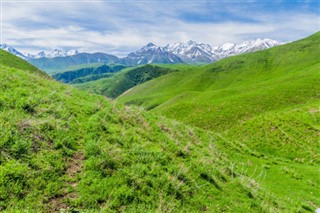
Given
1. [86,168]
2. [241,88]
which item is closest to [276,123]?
[86,168]

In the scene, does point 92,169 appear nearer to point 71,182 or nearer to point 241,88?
point 71,182

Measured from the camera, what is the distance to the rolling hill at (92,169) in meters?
7.96

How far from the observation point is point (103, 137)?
12.4 m

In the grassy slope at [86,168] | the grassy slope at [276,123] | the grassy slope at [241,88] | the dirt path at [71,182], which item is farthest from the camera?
the grassy slope at [241,88]

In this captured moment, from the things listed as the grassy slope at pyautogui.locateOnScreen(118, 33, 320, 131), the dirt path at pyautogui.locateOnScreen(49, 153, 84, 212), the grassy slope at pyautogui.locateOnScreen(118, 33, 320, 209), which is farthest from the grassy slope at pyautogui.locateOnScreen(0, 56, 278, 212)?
the grassy slope at pyautogui.locateOnScreen(118, 33, 320, 131)

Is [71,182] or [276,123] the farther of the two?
[276,123]

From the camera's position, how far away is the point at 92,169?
959 centimetres

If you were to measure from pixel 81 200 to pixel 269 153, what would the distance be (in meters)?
31.9

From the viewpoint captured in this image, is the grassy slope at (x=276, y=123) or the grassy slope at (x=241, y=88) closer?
the grassy slope at (x=276, y=123)

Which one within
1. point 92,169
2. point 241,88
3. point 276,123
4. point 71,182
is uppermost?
point 241,88

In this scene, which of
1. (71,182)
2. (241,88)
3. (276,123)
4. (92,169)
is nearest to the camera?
(71,182)

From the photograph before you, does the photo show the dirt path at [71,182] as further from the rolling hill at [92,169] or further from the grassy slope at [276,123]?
the grassy slope at [276,123]

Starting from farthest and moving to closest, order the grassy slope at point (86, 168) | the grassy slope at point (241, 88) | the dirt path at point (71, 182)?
the grassy slope at point (241, 88) < the grassy slope at point (86, 168) < the dirt path at point (71, 182)

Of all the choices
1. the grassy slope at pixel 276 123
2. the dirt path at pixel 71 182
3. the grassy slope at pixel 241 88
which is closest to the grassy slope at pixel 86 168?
the dirt path at pixel 71 182
